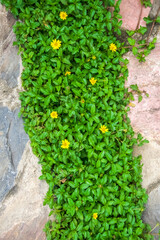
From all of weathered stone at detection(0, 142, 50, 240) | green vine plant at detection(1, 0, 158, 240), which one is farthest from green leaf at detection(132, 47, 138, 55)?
weathered stone at detection(0, 142, 50, 240)

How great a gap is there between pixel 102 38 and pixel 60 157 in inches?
53.3

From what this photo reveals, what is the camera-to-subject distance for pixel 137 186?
2441 millimetres

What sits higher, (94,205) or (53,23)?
(53,23)

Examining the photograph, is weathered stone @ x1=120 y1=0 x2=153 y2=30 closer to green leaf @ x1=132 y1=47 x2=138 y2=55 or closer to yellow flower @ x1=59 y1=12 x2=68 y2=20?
green leaf @ x1=132 y1=47 x2=138 y2=55

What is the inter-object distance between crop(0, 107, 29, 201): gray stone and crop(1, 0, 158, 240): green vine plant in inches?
4.0

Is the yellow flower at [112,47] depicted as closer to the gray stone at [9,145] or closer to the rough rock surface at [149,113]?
the rough rock surface at [149,113]

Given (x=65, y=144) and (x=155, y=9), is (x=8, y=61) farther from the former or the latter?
(x=155, y=9)

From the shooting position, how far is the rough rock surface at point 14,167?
2.30 m

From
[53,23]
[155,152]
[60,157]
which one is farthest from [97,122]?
[53,23]

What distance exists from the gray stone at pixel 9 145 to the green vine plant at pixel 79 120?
4.0 inches

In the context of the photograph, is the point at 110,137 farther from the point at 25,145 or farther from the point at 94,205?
the point at 25,145

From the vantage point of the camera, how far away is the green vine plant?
7.45 feet

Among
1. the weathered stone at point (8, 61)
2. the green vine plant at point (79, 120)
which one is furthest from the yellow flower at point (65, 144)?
the weathered stone at point (8, 61)

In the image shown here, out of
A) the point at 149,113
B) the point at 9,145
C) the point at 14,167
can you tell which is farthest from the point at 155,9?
the point at 14,167
